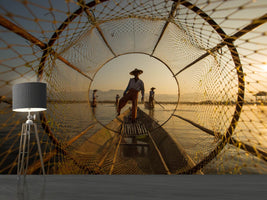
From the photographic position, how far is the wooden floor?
98 centimetres

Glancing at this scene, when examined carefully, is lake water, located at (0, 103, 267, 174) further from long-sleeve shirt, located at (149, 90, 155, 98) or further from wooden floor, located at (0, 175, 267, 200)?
long-sleeve shirt, located at (149, 90, 155, 98)

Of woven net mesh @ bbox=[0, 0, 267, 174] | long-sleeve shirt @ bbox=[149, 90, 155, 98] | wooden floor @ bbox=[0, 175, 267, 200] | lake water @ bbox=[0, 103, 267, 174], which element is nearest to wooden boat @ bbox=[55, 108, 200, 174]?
woven net mesh @ bbox=[0, 0, 267, 174]

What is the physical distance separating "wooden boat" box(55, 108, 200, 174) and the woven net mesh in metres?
0.02

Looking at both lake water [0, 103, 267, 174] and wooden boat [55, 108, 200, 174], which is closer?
lake water [0, 103, 267, 174]

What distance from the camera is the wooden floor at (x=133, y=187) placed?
98 cm

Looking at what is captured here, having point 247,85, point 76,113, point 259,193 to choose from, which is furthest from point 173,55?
point 259,193

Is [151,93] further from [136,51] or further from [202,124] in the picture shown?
[202,124]

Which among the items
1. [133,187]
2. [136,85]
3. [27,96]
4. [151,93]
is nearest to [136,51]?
[136,85]

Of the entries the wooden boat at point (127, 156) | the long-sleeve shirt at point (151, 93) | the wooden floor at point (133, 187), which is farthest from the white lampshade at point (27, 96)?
the long-sleeve shirt at point (151, 93)

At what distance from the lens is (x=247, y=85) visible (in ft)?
4.49

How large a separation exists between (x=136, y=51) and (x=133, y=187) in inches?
93.2

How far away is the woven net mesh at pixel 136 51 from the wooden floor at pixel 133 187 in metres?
0.20

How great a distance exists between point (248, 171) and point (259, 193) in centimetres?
138

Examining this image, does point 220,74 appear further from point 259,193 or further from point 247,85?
point 259,193
